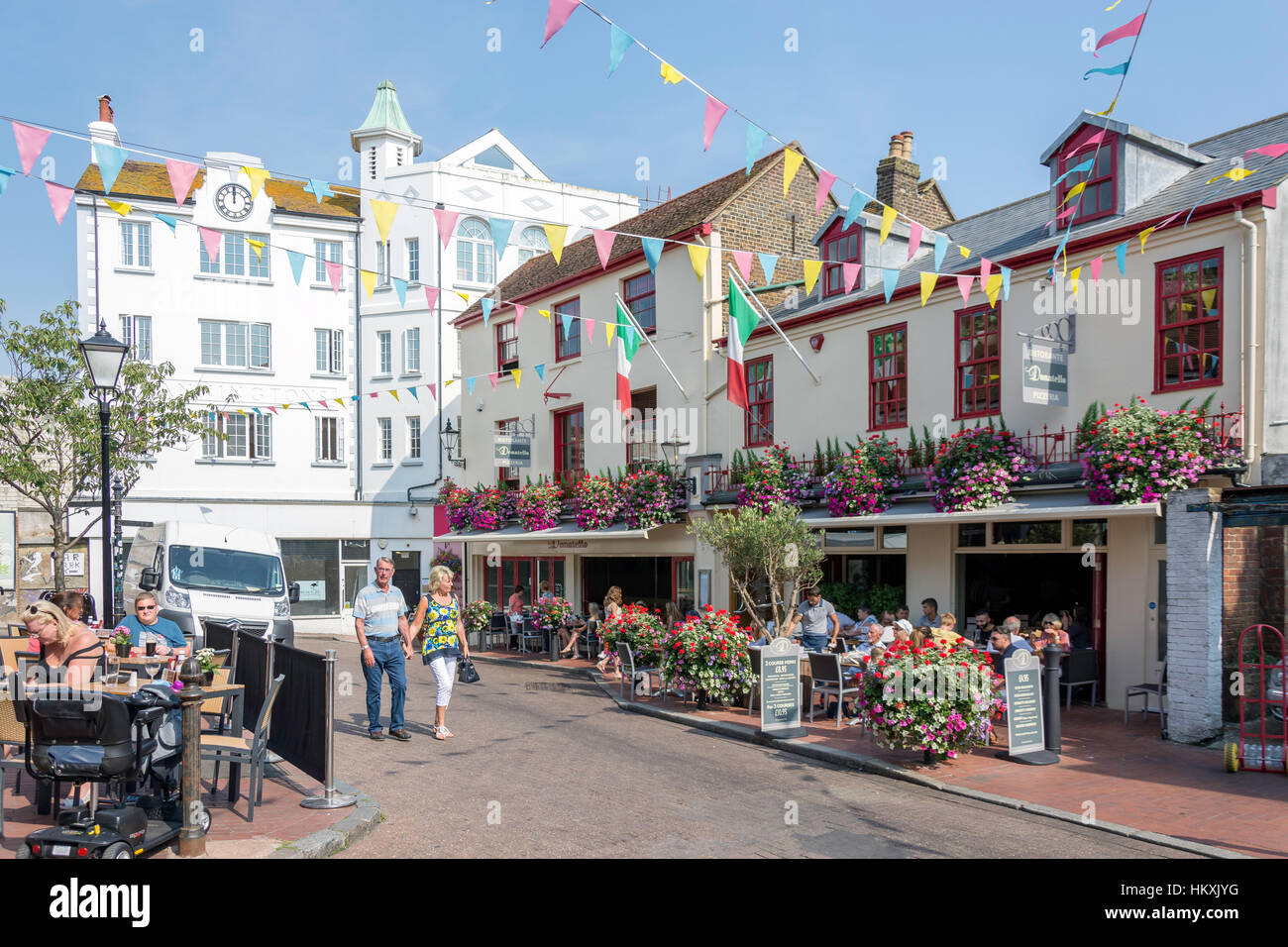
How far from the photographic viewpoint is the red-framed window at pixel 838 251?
1788 centimetres

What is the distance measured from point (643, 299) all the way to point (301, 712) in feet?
50.0

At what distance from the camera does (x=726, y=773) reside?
9016 mm

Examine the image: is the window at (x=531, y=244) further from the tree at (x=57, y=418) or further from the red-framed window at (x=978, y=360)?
the red-framed window at (x=978, y=360)

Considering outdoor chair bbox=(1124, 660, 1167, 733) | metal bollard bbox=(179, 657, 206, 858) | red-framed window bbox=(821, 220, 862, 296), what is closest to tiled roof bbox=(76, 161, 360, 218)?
red-framed window bbox=(821, 220, 862, 296)

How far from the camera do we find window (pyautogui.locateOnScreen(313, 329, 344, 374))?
30.7 metres

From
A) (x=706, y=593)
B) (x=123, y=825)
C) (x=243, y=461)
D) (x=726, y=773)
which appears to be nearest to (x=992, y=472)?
(x=726, y=773)

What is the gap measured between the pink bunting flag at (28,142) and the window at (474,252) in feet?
74.6

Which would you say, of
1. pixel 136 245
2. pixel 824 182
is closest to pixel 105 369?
pixel 824 182

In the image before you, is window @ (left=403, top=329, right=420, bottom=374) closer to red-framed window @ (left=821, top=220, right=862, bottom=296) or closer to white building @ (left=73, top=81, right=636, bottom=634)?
white building @ (left=73, top=81, right=636, bottom=634)

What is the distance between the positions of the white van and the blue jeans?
15.0ft

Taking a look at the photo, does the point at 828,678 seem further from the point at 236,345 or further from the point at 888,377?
the point at 236,345

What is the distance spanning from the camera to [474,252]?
3123 cm

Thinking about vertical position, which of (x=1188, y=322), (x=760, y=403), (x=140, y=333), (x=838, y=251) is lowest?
(x=760, y=403)

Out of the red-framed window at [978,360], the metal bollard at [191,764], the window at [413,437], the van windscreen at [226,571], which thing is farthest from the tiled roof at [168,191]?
the metal bollard at [191,764]
